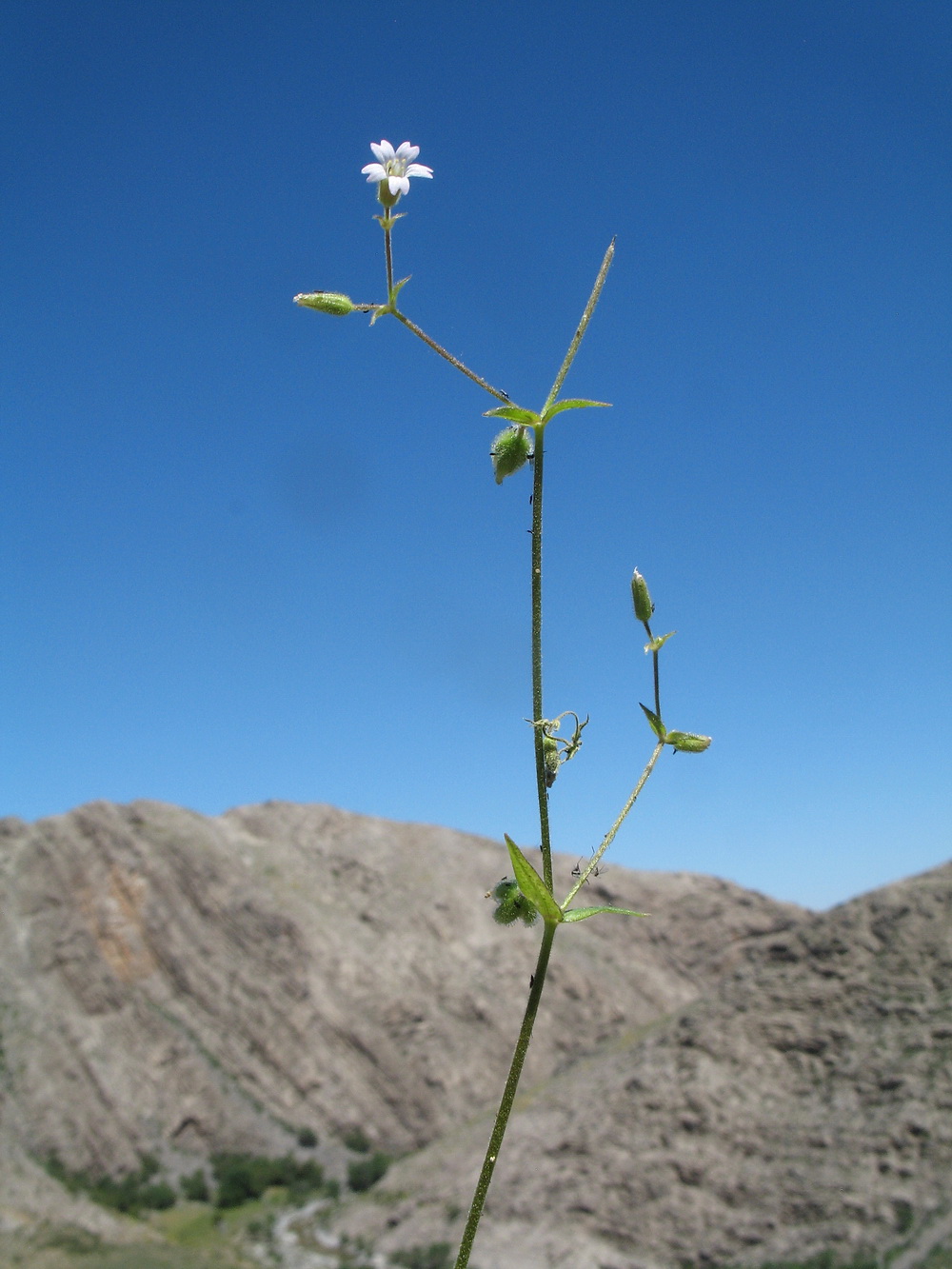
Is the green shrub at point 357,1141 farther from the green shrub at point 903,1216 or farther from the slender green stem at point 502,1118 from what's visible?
the slender green stem at point 502,1118

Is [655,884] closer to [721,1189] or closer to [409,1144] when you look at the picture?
[409,1144]

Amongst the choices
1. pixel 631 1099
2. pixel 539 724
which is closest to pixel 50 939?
pixel 631 1099

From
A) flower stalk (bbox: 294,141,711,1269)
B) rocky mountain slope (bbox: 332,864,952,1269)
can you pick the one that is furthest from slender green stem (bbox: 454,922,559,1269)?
rocky mountain slope (bbox: 332,864,952,1269)

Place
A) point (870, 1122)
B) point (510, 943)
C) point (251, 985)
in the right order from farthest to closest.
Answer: point (510, 943) < point (251, 985) < point (870, 1122)

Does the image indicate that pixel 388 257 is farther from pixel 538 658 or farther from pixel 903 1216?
pixel 903 1216

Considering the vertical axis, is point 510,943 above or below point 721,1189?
above

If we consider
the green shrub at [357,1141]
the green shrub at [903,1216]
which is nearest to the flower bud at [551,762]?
the green shrub at [903,1216]
